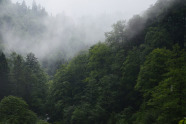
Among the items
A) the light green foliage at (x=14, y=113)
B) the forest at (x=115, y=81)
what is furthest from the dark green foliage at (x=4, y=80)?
the light green foliage at (x=14, y=113)

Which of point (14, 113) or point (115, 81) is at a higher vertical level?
point (115, 81)

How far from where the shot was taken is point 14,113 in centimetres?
2433

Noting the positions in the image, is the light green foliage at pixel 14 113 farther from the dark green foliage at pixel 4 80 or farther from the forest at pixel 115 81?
the dark green foliage at pixel 4 80

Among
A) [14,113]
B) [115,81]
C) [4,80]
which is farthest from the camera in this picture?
[4,80]

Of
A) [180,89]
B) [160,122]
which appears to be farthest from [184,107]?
[160,122]

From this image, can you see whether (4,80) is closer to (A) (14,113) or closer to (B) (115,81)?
(A) (14,113)

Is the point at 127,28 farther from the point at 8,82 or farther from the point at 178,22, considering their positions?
the point at 8,82

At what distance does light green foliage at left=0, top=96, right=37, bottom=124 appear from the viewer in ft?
77.0

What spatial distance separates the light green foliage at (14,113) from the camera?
2346 cm

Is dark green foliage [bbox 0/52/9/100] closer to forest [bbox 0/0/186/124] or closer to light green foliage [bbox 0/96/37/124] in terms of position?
forest [bbox 0/0/186/124]

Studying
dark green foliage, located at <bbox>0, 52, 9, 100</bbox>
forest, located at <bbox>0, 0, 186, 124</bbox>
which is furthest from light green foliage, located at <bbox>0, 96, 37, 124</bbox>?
dark green foliage, located at <bbox>0, 52, 9, 100</bbox>

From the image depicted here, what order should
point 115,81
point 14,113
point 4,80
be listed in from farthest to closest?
point 4,80
point 115,81
point 14,113

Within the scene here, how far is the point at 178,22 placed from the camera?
101 feet

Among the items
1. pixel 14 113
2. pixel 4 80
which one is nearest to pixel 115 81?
pixel 14 113
